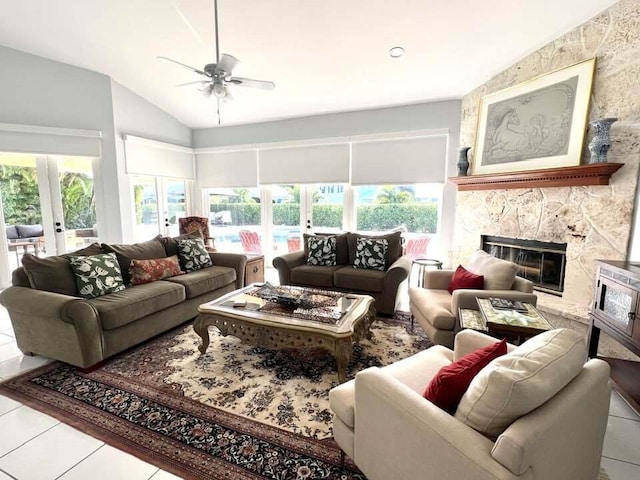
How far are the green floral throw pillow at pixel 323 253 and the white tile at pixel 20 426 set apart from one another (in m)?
2.86

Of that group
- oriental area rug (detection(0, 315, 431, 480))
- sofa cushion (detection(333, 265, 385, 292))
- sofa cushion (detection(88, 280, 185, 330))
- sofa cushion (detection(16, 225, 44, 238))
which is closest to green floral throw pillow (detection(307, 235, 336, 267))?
sofa cushion (detection(333, 265, 385, 292))

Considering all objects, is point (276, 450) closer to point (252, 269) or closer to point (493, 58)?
point (252, 269)

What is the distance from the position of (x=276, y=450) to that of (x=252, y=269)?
295 cm

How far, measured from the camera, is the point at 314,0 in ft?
9.49

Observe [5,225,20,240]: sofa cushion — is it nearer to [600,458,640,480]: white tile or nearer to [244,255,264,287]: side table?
[244,255,264,287]: side table

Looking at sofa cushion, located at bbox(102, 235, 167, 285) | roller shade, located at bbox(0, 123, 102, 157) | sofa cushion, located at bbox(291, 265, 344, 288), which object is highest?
roller shade, located at bbox(0, 123, 102, 157)

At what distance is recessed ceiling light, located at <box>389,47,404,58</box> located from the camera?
3486 millimetres

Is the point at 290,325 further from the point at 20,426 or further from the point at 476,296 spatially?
the point at 20,426

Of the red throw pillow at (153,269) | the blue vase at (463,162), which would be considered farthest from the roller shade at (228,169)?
the blue vase at (463,162)

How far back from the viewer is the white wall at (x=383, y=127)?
15.1 ft

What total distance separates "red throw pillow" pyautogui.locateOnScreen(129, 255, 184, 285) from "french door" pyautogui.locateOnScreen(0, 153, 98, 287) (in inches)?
95.6

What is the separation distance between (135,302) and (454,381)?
2.58m

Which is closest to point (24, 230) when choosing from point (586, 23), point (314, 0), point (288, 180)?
point (288, 180)

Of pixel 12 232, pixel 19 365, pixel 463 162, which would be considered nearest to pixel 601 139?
pixel 463 162
